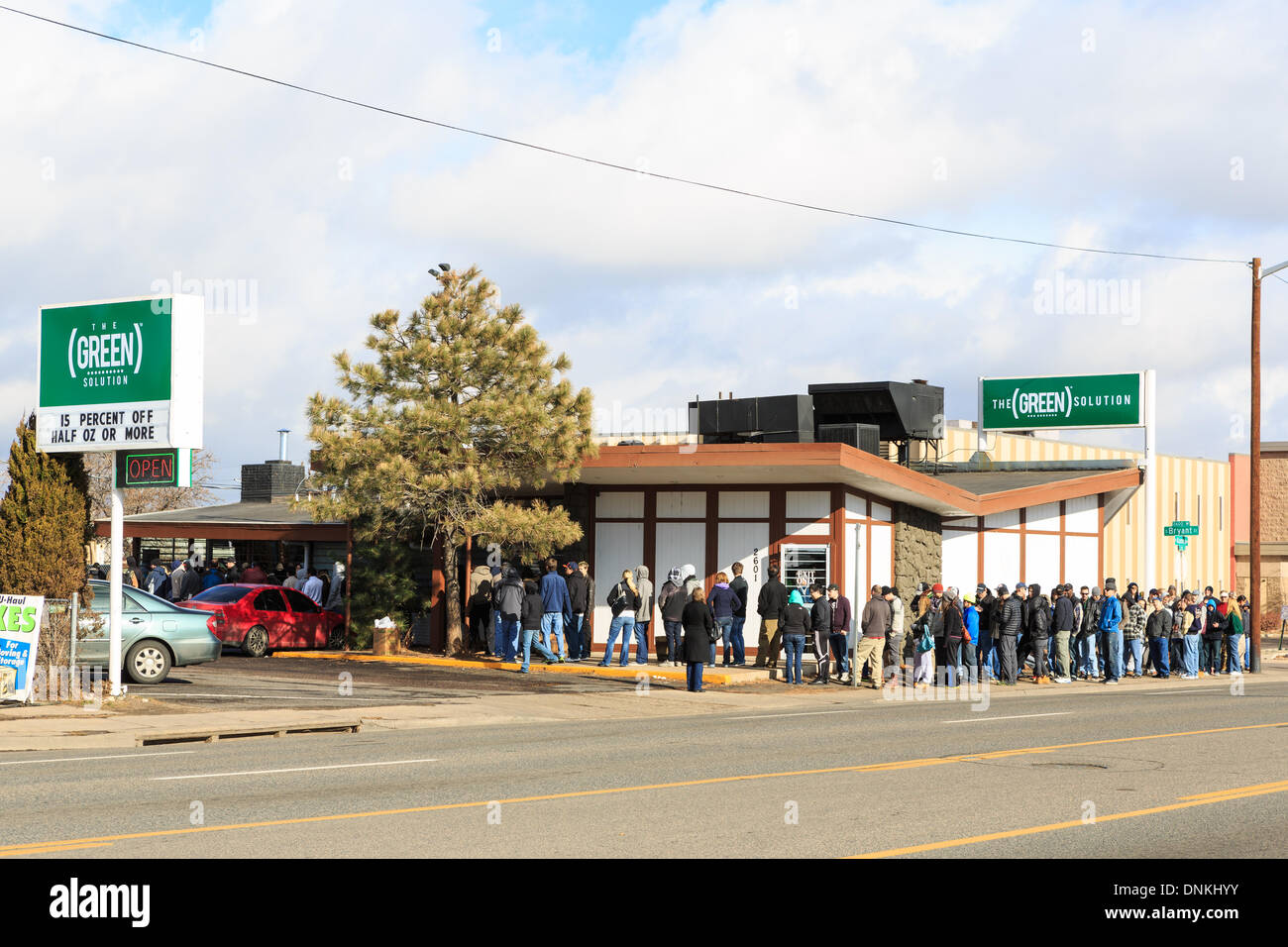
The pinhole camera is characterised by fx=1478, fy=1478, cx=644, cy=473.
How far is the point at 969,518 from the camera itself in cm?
3256

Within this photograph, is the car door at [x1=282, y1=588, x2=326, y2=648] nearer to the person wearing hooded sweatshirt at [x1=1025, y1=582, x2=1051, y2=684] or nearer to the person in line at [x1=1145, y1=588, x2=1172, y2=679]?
the person wearing hooded sweatshirt at [x1=1025, y1=582, x2=1051, y2=684]

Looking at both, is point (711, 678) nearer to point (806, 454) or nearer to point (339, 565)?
point (806, 454)

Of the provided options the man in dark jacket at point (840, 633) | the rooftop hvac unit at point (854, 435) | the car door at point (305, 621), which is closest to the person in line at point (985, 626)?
the man in dark jacket at point (840, 633)

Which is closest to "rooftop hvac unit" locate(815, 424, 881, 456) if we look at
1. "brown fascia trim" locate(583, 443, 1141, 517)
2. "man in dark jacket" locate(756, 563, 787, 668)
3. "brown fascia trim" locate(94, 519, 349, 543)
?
"brown fascia trim" locate(583, 443, 1141, 517)

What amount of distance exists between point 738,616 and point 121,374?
11.2 m

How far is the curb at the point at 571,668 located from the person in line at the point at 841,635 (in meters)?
1.32

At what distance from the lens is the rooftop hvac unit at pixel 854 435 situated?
32.3 meters

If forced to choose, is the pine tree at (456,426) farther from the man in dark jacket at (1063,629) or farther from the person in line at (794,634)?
the man in dark jacket at (1063,629)

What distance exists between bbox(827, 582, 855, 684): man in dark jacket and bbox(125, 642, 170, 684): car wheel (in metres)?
10.7

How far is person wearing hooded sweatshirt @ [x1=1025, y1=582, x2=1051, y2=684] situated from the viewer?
2666 centimetres

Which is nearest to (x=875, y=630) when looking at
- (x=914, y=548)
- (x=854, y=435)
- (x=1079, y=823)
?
(x=914, y=548)

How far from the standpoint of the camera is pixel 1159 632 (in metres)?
29.8
